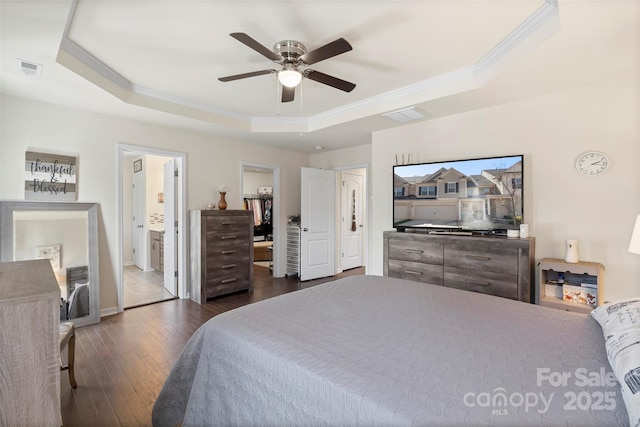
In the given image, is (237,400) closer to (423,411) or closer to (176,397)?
(176,397)

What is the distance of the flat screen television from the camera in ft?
9.86

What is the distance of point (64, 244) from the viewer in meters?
3.22

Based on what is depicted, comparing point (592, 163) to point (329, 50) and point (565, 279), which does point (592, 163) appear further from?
point (329, 50)

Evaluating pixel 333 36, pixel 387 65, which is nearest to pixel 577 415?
pixel 333 36

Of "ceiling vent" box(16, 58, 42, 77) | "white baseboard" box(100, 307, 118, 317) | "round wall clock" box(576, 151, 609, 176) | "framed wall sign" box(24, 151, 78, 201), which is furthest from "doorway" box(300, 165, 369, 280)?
"ceiling vent" box(16, 58, 42, 77)

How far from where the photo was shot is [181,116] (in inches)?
140

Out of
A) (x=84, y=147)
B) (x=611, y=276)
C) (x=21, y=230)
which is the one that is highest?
(x=84, y=147)

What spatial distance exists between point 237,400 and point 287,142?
4.18 metres

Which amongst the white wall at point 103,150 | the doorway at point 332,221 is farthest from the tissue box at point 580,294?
the white wall at point 103,150

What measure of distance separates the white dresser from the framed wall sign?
9.64 ft

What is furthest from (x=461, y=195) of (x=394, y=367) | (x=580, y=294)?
(x=394, y=367)

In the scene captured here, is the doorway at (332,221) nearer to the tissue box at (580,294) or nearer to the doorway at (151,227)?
the doorway at (151,227)

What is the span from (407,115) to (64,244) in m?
4.05

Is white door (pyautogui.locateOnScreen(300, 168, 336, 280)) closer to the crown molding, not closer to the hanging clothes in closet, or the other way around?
the crown molding
